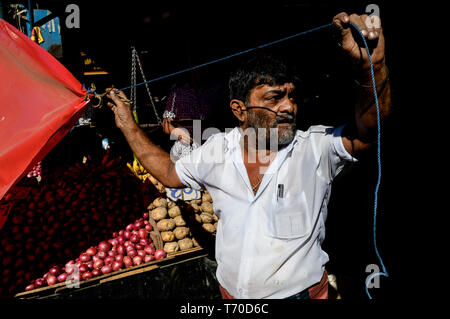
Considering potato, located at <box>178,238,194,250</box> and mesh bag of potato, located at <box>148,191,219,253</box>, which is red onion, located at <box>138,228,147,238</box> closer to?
mesh bag of potato, located at <box>148,191,219,253</box>

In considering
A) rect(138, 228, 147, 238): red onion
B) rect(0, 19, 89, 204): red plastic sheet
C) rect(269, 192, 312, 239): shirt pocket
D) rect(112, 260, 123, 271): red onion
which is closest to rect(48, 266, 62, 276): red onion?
rect(112, 260, 123, 271): red onion

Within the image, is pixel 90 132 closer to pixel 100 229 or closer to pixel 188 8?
pixel 100 229

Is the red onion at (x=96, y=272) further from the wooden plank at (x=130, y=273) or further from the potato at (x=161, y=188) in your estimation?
the potato at (x=161, y=188)

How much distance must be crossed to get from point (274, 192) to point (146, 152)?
3.17 feet

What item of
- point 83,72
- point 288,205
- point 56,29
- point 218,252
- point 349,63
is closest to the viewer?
point 349,63

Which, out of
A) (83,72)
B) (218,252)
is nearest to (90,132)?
(83,72)

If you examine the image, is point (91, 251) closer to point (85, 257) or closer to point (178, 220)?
point (85, 257)

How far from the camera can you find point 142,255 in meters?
3.42

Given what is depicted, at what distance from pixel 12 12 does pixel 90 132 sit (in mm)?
2112

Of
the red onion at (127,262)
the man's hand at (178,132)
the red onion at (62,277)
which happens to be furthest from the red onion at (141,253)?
the man's hand at (178,132)

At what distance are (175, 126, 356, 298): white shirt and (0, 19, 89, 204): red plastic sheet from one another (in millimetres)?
1357

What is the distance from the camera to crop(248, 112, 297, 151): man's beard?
162cm

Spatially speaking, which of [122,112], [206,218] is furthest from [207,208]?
[122,112]

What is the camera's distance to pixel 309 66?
3.80 metres
